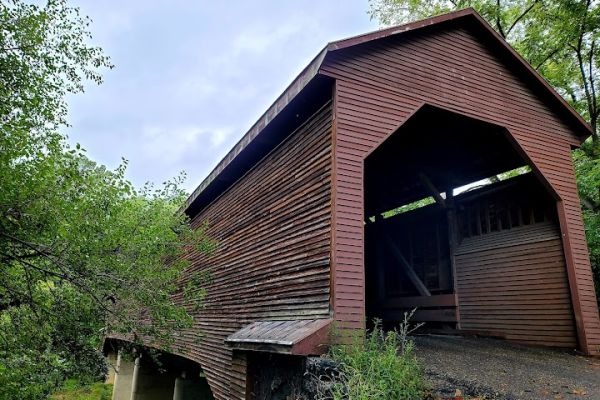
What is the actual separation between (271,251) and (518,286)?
4.62 meters

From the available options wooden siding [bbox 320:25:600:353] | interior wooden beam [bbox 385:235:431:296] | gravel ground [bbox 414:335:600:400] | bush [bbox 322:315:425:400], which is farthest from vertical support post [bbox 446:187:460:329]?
bush [bbox 322:315:425:400]

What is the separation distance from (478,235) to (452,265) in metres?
0.86

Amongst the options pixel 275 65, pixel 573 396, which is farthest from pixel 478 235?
pixel 275 65

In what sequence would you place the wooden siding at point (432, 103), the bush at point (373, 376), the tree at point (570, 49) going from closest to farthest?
the bush at point (373, 376), the wooden siding at point (432, 103), the tree at point (570, 49)

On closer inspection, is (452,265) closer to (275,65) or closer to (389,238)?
(389,238)

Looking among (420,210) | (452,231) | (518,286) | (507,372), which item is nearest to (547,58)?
(420,210)

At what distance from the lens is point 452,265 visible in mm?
10000

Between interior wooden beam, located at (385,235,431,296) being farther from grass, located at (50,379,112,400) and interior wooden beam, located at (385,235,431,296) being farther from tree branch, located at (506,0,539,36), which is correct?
grass, located at (50,379,112,400)

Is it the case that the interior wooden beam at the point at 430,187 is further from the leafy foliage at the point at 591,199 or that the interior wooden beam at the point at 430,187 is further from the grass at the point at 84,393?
the grass at the point at 84,393

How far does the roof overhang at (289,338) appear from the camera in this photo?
15.9 feet

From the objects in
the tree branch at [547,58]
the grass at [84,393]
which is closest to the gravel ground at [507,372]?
the tree branch at [547,58]

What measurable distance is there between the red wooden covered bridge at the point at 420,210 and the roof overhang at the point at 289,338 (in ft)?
0.09

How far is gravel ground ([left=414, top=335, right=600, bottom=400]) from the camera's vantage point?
184 inches

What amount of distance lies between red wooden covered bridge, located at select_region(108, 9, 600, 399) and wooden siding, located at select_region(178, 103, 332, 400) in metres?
0.03
